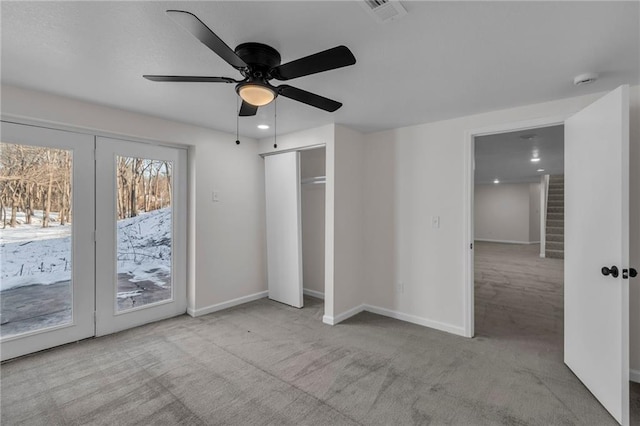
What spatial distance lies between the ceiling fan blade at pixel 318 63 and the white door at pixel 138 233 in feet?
7.83

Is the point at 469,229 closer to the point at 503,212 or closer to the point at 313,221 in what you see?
the point at 313,221

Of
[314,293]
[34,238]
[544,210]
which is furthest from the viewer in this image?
[544,210]

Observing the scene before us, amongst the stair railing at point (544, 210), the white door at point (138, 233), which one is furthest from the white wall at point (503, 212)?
the white door at point (138, 233)

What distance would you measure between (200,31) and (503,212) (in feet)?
40.6

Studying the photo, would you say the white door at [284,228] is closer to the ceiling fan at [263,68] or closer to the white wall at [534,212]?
the ceiling fan at [263,68]

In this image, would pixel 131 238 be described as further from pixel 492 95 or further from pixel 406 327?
pixel 492 95

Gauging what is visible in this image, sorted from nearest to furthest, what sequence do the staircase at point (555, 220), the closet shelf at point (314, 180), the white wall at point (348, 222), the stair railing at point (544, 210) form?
the white wall at point (348, 222) < the closet shelf at point (314, 180) < the staircase at point (555, 220) < the stair railing at point (544, 210)

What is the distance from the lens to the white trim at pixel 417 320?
10.8 feet

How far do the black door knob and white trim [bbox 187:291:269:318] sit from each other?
3.73 metres

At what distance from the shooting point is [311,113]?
10.4 feet

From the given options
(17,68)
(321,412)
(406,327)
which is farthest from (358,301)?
(17,68)

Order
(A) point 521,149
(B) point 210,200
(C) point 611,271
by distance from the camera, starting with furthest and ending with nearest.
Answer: (A) point 521,149, (B) point 210,200, (C) point 611,271

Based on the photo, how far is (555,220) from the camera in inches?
346

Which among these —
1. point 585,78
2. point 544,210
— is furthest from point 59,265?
point 544,210
